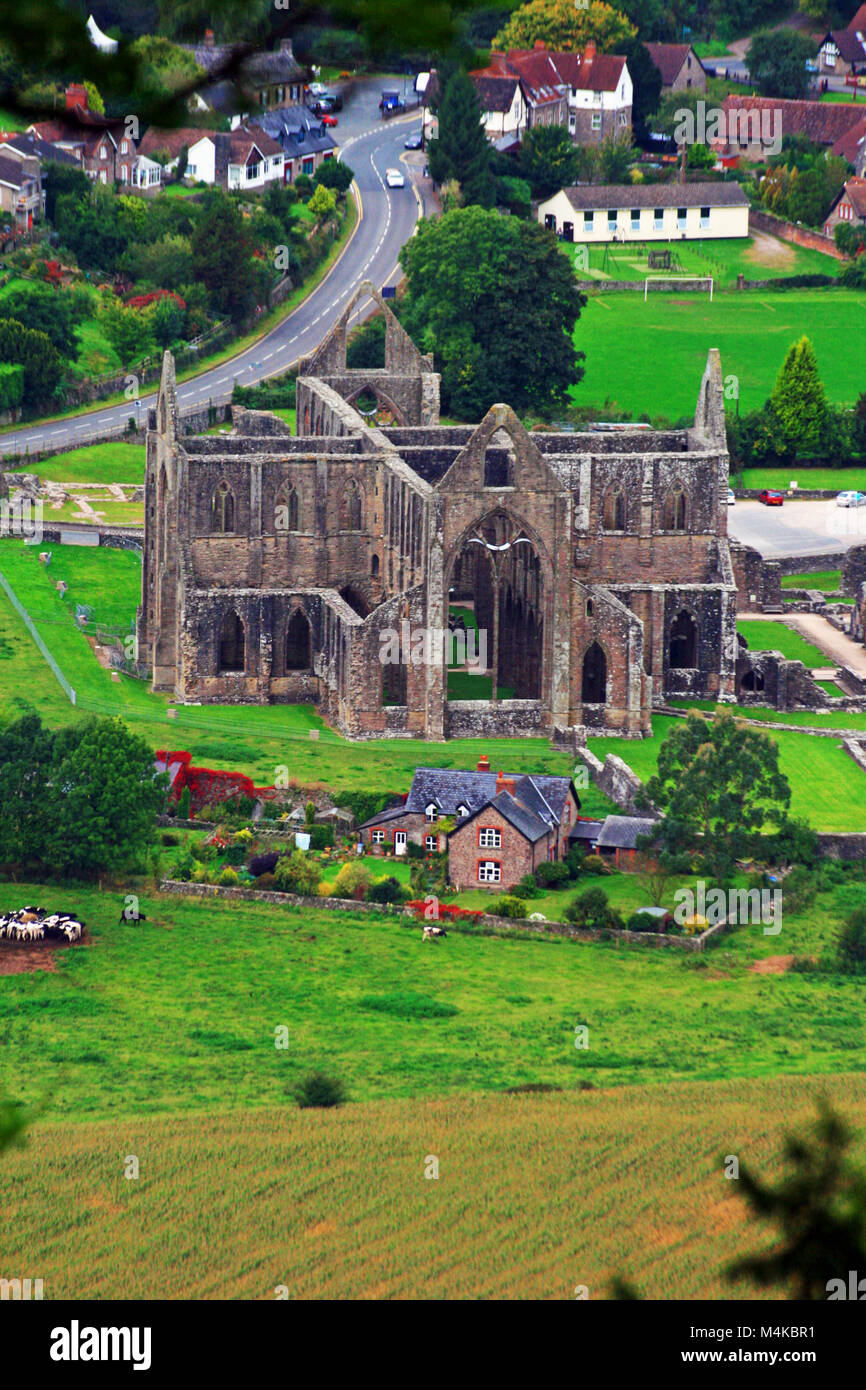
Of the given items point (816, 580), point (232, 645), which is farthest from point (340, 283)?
point (232, 645)

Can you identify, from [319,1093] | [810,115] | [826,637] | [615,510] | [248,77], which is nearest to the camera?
[248,77]

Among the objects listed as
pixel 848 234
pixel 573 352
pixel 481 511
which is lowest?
pixel 481 511

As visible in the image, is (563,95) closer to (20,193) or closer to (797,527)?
(20,193)

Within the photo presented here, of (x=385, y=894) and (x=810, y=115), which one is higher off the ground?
(x=810, y=115)

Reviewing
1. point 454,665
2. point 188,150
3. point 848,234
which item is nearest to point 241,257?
point 188,150

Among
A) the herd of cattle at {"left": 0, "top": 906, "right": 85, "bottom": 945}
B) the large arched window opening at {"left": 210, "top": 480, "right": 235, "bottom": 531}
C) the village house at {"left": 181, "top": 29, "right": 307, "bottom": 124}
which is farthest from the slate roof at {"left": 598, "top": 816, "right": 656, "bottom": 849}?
the village house at {"left": 181, "top": 29, "right": 307, "bottom": 124}

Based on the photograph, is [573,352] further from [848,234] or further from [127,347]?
[848,234]

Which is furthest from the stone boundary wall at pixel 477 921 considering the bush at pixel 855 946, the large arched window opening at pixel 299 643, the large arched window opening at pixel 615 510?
the large arched window opening at pixel 615 510
